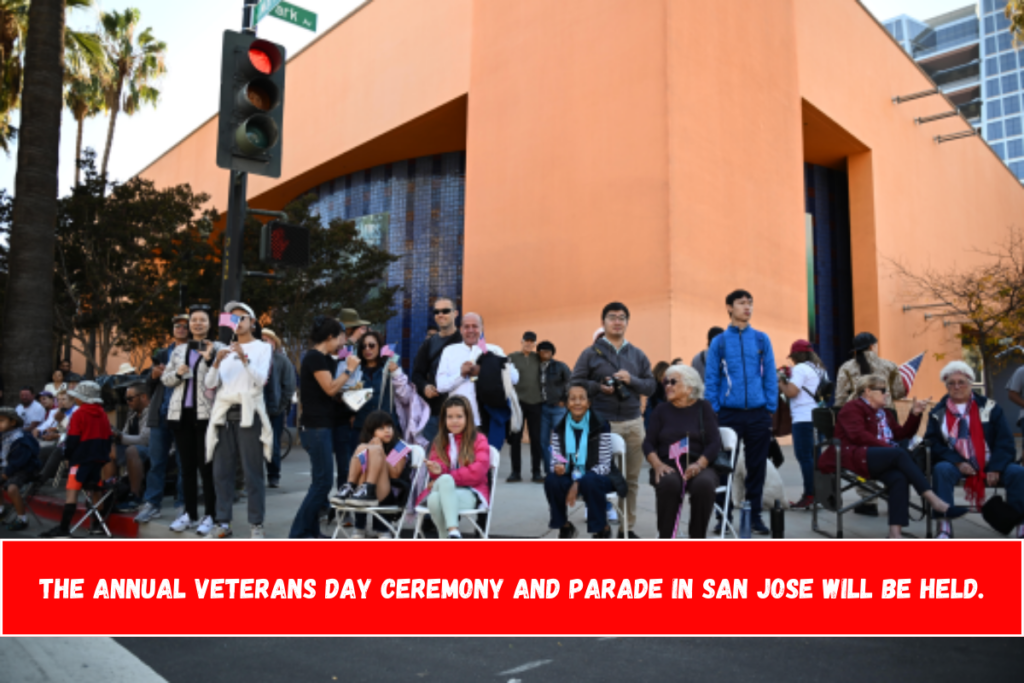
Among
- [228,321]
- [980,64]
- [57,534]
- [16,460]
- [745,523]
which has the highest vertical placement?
[980,64]

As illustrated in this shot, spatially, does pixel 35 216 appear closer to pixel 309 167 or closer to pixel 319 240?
pixel 319 240

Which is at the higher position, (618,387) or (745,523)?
(618,387)

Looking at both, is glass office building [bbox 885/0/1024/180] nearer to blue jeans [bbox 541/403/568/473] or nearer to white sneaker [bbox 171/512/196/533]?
blue jeans [bbox 541/403/568/473]

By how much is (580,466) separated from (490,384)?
3.76 ft


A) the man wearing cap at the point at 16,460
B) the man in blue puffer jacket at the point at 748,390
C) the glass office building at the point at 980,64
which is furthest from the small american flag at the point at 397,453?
the glass office building at the point at 980,64

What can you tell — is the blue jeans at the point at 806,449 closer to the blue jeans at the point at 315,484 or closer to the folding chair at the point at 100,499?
the blue jeans at the point at 315,484

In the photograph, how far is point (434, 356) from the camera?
6383 millimetres

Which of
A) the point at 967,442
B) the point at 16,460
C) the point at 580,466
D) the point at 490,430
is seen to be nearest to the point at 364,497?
the point at 490,430

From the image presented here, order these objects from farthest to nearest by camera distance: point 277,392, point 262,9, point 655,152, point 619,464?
point 655,152
point 277,392
point 262,9
point 619,464

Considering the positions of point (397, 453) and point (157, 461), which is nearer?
point (397, 453)

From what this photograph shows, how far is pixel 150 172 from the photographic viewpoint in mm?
31781

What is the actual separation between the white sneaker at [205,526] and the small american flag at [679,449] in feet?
12.1

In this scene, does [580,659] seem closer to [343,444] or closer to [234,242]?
[343,444]

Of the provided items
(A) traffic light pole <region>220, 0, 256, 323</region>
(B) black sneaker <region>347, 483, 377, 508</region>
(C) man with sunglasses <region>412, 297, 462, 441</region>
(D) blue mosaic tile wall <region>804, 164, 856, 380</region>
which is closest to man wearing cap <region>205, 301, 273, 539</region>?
(A) traffic light pole <region>220, 0, 256, 323</region>
